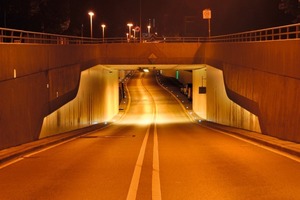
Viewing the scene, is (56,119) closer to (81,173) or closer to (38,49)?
(38,49)

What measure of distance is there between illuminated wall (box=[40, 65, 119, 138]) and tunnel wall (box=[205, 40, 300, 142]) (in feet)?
36.3

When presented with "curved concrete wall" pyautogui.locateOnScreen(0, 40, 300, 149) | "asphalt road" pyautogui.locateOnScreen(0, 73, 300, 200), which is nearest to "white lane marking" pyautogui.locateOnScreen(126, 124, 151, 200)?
"asphalt road" pyautogui.locateOnScreen(0, 73, 300, 200)

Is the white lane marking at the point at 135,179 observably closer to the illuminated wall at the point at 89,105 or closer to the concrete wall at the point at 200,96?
the illuminated wall at the point at 89,105

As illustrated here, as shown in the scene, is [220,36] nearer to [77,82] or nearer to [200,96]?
[77,82]

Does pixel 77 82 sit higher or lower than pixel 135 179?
higher

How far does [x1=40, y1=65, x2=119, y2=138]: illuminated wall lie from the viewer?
107 feet

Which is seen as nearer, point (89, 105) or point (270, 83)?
point (270, 83)

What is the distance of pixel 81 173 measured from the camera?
506 inches

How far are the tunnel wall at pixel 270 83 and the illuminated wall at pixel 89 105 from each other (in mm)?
11058

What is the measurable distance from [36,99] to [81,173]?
44.4ft

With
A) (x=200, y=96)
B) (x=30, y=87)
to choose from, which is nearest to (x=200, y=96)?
(x=200, y=96)

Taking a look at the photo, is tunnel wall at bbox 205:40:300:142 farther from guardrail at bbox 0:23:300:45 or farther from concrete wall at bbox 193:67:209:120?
concrete wall at bbox 193:67:209:120

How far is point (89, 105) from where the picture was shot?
152 feet

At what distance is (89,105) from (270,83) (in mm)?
25773
